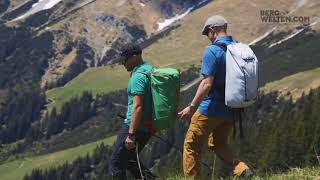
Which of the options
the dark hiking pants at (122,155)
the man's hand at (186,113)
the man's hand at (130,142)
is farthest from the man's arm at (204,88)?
the man's hand at (130,142)

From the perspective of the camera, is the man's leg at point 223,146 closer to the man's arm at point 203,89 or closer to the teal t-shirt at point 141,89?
the man's arm at point 203,89

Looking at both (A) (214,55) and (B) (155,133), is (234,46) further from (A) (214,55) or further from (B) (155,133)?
(B) (155,133)

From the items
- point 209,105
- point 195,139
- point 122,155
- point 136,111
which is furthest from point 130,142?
point 209,105

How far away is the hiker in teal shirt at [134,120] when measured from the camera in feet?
51.4

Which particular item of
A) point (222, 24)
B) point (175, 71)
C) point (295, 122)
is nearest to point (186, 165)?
point (175, 71)

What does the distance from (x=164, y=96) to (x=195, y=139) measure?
1.53m

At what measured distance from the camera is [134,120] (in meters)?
15.6

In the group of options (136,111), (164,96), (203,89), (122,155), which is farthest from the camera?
(122,155)

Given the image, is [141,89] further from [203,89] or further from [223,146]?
[223,146]

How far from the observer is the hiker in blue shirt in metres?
15.9

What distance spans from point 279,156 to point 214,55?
72.9 metres

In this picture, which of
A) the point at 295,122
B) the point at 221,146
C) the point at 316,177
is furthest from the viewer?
the point at 295,122

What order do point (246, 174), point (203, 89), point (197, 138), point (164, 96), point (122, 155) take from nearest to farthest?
point (164, 96) < point (203, 89) < point (246, 174) < point (122, 155) < point (197, 138)

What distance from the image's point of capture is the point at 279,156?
8669cm
